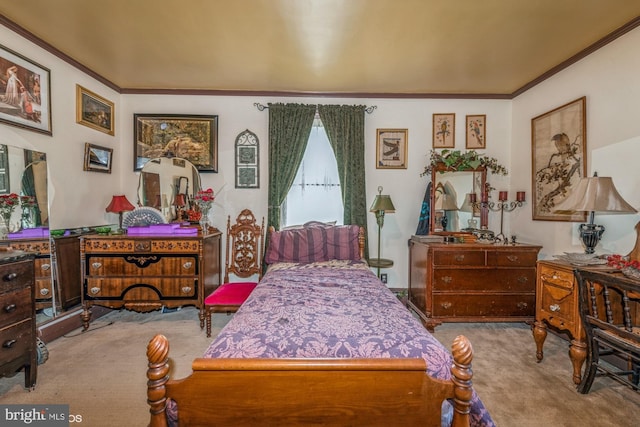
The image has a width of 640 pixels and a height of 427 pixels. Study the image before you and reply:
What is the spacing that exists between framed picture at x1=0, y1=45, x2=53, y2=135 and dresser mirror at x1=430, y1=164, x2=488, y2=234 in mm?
4482

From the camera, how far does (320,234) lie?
3764mm

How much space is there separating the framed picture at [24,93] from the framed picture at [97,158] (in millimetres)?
509

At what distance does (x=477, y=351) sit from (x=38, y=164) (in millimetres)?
4587

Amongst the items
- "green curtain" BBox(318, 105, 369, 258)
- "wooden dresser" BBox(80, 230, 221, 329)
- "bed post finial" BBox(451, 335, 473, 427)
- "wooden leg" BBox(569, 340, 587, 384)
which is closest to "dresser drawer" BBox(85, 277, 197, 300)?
"wooden dresser" BBox(80, 230, 221, 329)

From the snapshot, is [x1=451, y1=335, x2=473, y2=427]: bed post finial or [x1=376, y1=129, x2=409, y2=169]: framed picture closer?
[x1=451, y1=335, x2=473, y2=427]: bed post finial

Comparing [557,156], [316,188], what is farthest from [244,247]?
[557,156]

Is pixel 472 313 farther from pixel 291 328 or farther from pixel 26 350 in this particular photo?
pixel 26 350

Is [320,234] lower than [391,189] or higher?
lower

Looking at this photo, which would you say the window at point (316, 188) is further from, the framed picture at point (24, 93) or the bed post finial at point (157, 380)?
the bed post finial at point (157, 380)

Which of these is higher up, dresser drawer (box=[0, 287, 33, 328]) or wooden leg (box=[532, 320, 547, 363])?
dresser drawer (box=[0, 287, 33, 328])

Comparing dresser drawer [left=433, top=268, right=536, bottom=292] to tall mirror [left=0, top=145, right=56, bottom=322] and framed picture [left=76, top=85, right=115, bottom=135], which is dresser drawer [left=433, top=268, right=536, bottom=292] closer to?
tall mirror [left=0, top=145, right=56, bottom=322]

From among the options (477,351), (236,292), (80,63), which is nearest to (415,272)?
(477,351)

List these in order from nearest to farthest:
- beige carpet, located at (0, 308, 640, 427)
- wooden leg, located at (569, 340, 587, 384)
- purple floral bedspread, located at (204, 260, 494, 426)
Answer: purple floral bedspread, located at (204, 260, 494, 426) → beige carpet, located at (0, 308, 640, 427) → wooden leg, located at (569, 340, 587, 384)

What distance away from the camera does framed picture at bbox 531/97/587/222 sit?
3.20 metres
